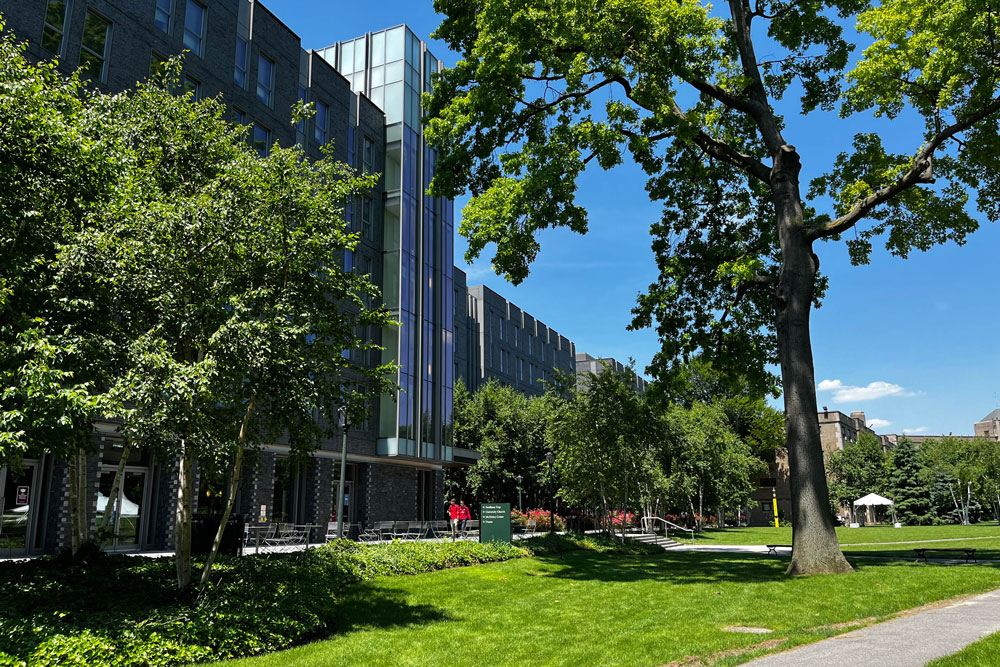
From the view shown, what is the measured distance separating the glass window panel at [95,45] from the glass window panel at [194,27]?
3.59 metres

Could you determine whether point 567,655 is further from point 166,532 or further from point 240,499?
point 240,499

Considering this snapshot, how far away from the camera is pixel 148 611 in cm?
907

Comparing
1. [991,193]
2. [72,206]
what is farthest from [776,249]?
[72,206]

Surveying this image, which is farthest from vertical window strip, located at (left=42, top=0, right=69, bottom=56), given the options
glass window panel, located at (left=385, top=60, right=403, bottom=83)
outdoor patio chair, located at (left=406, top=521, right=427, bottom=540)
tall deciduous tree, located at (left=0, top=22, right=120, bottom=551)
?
outdoor patio chair, located at (left=406, top=521, right=427, bottom=540)

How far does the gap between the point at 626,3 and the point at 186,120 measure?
33.6ft

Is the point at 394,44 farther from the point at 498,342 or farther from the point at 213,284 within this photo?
the point at 498,342

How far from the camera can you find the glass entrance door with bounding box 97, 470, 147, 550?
21672mm

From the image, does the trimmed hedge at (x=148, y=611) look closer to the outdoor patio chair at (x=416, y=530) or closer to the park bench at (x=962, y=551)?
the outdoor patio chair at (x=416, y=530)

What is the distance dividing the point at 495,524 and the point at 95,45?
1972 cm

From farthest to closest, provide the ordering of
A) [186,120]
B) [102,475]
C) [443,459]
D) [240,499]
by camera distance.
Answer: [443,459] < [240,499] < [102,475] < [186,120]

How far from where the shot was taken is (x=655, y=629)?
9.81 meters

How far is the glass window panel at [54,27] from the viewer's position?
65.1ft

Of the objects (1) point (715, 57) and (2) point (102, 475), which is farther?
(2) point (102, 475)

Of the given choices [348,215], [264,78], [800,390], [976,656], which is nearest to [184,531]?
[976,656]
